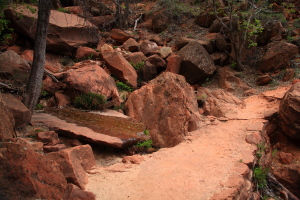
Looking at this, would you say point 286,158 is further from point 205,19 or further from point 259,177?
point 205,19

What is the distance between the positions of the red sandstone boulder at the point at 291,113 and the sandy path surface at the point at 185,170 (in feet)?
2.92

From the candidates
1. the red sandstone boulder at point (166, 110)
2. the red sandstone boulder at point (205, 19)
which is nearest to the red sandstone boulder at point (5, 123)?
the red sandstone boulder at point (166, 110)

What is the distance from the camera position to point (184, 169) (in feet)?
13.9

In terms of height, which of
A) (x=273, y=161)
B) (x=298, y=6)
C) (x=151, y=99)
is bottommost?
(x=273, y=161)

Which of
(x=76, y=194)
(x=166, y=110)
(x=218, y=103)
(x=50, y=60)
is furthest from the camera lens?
(x=50, y=60)

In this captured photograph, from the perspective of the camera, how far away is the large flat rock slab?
517cm

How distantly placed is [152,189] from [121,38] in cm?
996

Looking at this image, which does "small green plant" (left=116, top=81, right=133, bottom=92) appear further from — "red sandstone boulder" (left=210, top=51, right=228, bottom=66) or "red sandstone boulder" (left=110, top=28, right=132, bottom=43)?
"red sandstone boulder" (left=210, top=51, right=228, bottom=66)

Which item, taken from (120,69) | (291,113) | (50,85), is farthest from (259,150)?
(50,85)

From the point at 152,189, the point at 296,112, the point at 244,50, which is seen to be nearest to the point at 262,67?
the point at 244,50

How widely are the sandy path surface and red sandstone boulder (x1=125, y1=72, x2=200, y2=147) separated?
0.41 metres

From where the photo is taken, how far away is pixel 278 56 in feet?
33.6

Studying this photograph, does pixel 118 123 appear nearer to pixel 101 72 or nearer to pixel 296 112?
pixel 101 72

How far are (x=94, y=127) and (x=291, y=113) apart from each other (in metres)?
5.22
